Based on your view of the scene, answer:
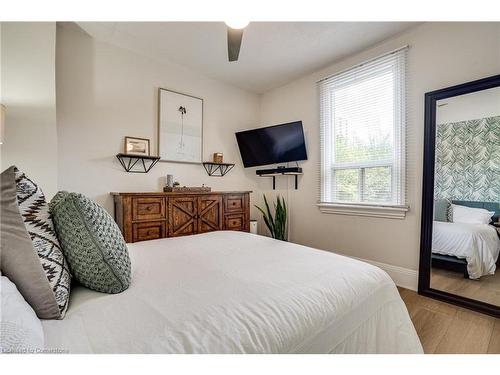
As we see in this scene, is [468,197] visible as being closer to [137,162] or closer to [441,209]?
[441,209]

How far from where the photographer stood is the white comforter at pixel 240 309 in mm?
617

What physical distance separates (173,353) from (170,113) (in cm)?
278

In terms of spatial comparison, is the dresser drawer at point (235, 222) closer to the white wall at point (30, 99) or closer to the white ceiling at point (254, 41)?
the white wall at point (30, 99)

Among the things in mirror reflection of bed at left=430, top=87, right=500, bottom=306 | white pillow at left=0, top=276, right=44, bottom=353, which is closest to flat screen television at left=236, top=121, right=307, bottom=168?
mirror reflection of bed at left=430, top=87, right=500, bottom=306

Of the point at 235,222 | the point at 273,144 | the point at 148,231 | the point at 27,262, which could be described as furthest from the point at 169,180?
the point at 27,262

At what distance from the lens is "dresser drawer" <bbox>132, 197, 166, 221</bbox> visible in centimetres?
226

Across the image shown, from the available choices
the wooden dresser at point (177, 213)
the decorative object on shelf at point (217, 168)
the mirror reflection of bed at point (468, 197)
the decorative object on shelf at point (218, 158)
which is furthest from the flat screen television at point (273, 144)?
the mirror reflection of bed at point (468, 197)

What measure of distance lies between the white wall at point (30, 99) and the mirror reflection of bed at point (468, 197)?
3.34 m

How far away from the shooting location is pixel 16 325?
0.51 meters

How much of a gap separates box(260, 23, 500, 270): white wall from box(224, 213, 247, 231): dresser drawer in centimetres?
80

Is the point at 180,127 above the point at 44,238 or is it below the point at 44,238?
above

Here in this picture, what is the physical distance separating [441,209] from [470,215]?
0.19 m

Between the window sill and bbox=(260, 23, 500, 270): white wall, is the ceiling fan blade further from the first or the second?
the window sill
